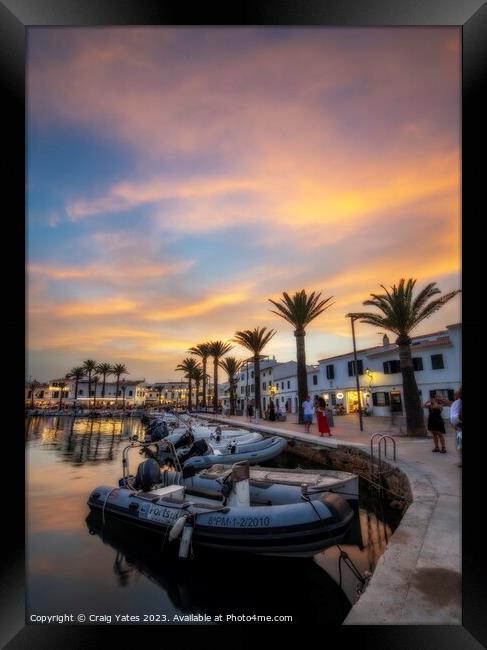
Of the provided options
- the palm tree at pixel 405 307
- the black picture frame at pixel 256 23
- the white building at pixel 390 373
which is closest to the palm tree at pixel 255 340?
the white building at pixel 390 373

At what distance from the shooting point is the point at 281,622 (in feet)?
9.57

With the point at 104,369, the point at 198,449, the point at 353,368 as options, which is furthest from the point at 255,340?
the point at 104,369

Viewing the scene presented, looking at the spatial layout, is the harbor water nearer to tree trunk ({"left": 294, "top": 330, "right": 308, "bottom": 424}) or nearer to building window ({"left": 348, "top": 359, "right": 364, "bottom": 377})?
tree trunk ({"left": 294, "top": 330, "right": 308, "bottom": 424})

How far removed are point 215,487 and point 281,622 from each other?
604 cm

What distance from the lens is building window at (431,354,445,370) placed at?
71.9ft

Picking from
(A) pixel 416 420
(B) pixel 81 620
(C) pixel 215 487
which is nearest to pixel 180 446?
(C) pixel 215 487

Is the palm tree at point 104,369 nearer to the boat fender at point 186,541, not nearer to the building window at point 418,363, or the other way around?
the building window at point 418,363

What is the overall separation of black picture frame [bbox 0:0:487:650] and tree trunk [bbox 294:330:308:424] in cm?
1737

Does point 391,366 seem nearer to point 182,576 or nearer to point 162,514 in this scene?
point 162,514

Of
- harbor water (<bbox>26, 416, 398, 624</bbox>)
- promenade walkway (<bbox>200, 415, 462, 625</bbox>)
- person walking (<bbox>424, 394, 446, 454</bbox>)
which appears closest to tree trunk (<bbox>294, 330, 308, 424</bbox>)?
person walking (<bbox>424, 394, 446, 454</bbox>)

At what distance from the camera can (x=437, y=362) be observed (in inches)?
872

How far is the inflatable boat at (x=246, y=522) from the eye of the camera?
17.8 feet

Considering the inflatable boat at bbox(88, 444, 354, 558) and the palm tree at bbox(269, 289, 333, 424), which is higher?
the palm tree at bbox(269, 289, 333, 424)
